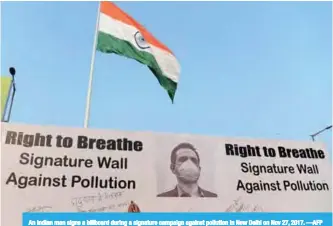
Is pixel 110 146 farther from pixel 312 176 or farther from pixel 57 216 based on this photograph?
pixel 312 176

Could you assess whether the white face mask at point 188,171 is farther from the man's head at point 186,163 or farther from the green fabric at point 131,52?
the green fabric at point 131,52

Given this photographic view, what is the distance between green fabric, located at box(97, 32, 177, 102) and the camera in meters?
7.07

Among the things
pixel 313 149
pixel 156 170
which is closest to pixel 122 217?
pixel 156 170

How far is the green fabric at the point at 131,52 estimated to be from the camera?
7066 millimetres

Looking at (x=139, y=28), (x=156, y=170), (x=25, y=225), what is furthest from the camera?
(x=139, y=28)

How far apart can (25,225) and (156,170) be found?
1534mm

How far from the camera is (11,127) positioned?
4.09 meters

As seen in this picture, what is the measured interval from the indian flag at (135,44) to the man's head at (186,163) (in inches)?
112
